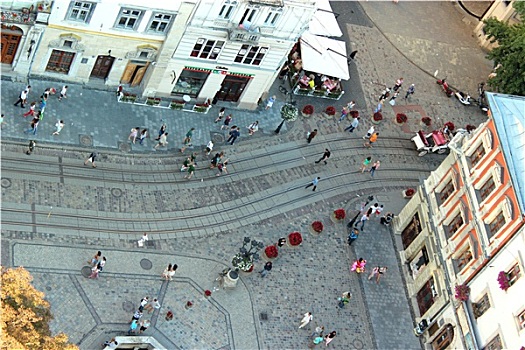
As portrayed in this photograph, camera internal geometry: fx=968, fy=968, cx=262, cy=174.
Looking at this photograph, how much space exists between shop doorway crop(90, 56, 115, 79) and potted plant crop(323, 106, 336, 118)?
70.9 ft

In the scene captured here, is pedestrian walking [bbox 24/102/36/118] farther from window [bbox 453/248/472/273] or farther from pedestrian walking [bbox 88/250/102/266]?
window [bbox 453/248/472/273]

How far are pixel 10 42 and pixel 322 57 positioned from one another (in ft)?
101

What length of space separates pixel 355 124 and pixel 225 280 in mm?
23739

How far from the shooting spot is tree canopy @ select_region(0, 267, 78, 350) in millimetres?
51631

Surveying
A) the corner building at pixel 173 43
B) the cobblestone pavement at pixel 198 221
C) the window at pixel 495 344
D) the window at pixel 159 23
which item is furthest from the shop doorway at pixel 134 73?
the window at pixel 495 344

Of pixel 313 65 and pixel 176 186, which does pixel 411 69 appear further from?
pixel 176 186

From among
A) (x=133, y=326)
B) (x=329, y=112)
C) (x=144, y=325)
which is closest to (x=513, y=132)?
(x=329, y=112)

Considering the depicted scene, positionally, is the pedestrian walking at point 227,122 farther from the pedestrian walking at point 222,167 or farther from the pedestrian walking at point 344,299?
the pedestrian walking at point 344,299

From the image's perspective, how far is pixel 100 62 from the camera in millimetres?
82938

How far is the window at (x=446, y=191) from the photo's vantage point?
267ft

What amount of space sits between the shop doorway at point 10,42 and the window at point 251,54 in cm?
1861

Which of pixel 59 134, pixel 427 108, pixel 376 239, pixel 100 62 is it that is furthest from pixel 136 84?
pixel 427 108

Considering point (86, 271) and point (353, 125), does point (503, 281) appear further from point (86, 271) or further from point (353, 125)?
point (86, 271)

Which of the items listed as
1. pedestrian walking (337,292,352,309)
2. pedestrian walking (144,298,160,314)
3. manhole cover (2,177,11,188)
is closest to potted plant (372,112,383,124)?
pedestrian walking (337,292,352,309)
